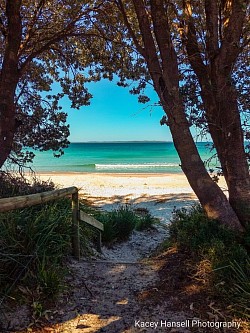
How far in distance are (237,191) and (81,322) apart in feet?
8.85

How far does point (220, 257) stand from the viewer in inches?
138

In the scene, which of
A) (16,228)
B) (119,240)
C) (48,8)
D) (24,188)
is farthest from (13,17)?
(119,240)

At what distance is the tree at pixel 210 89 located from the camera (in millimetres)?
4172

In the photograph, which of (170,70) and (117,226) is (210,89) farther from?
A: (117,226)

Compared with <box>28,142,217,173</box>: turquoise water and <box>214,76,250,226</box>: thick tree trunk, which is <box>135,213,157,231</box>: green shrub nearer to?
<box>28,142,217,173</box>: turquoise water

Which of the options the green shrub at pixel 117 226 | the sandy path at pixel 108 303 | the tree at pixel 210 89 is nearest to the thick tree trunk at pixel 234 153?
the tree at pixel 210 89

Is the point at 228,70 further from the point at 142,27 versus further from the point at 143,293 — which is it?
the point at 143,293

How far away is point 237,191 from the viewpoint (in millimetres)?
4453

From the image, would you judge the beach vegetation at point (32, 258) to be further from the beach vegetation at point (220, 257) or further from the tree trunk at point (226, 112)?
the tree trunk at point (226, 112)

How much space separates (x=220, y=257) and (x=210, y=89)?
2.41 m

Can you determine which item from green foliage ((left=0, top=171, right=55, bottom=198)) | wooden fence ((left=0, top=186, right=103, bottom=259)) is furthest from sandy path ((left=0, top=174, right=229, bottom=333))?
green foliage ((left=0, top=171, right=55, bottom=198))

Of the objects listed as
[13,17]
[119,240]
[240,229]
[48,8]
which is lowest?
[119,240]

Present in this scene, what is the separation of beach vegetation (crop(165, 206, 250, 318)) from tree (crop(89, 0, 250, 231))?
235mm

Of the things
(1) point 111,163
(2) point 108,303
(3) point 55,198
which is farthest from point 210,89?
(1) point 111,163
